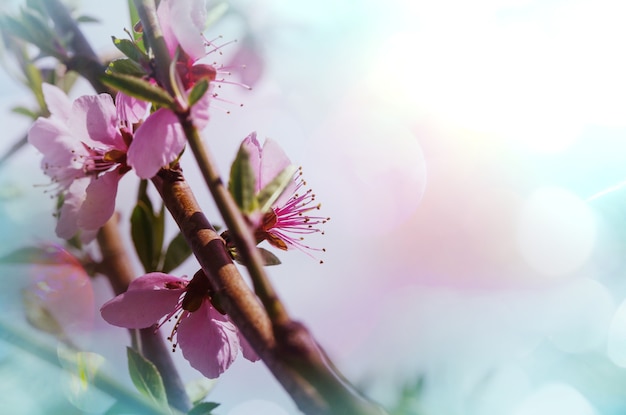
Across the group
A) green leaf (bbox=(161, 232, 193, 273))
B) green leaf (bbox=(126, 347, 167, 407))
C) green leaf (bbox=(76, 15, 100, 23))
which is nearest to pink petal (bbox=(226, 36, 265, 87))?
green leaf (bbox=(76, 15, 100, 23))

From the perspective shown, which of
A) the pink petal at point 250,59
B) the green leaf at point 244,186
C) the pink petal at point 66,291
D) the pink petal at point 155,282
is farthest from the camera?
the pink petal at point 250,59

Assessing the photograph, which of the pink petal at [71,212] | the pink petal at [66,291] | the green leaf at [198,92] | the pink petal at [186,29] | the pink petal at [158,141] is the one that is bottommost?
the pink petal at [66,291]

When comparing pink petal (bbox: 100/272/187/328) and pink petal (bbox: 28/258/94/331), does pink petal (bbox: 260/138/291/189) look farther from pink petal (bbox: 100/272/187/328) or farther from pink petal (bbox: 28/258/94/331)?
pink petal (bbox: 28/258/94/331)

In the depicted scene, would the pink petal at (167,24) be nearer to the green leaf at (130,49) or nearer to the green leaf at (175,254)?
the green leaf at (130,49)

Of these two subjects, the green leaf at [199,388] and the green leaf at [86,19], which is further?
the green leaf at [86,19]

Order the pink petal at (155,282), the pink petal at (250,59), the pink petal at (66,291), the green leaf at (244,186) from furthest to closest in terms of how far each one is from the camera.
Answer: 1. the pink petal at (250,59)
2. the pink petal at (66,291)
3. the pink petal at (155,282)
4. the green leaf at (244,186)

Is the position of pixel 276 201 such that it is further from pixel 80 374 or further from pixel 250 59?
pixel 250 59

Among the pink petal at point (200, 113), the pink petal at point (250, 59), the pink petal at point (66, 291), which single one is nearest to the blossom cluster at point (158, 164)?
the pink petal at point (200, 113)

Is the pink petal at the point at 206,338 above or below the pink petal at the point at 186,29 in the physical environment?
below
